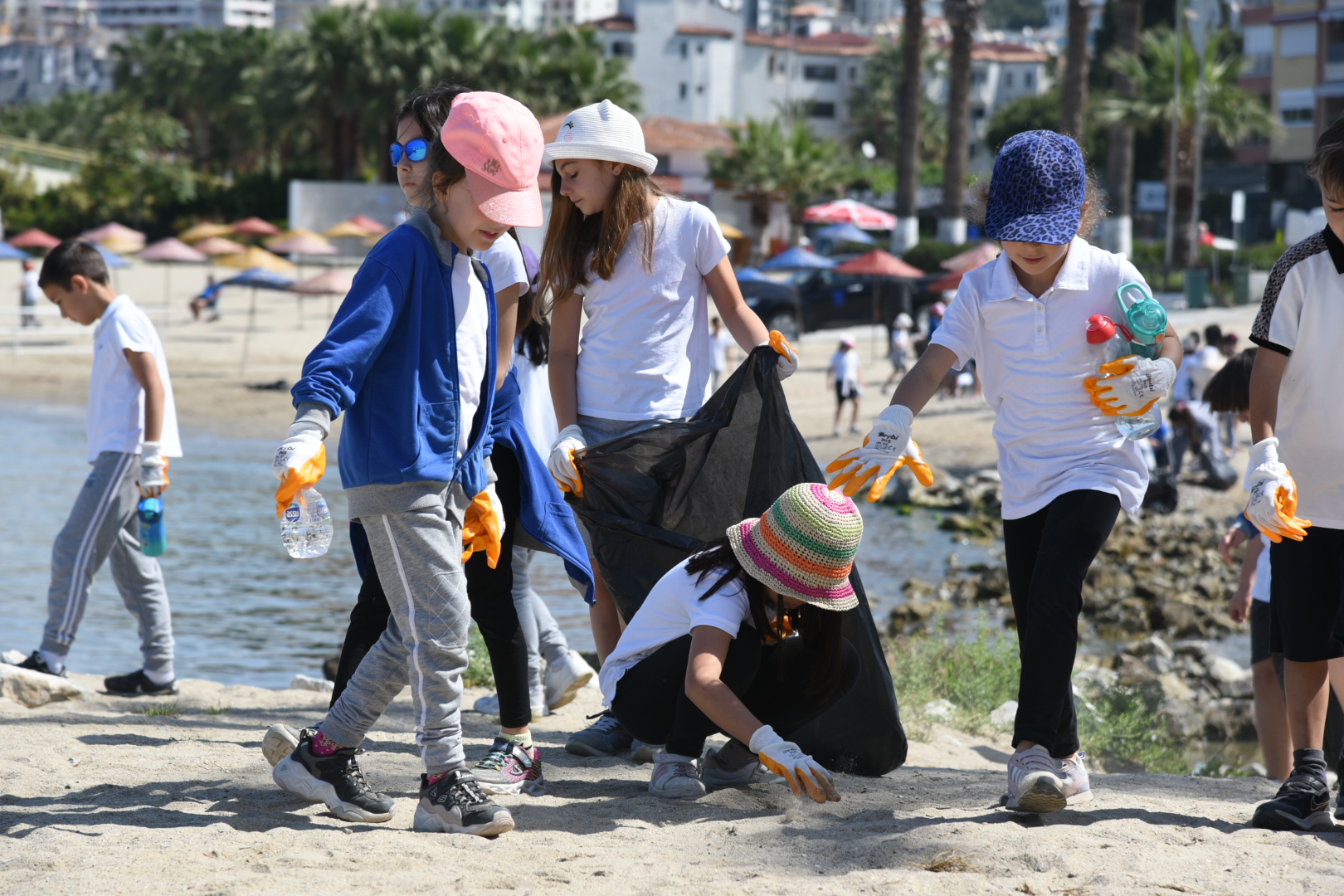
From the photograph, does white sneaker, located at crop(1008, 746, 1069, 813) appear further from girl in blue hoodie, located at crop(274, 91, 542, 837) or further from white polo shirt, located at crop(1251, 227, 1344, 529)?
girl in blue hoodie, located at crop(274, 91, 542, 837)

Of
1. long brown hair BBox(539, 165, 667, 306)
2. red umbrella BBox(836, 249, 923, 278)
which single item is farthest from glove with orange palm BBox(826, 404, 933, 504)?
red umbrella BBox(836, 249, 923, 278)

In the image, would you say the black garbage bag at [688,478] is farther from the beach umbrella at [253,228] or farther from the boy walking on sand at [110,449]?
the beach umbrella at [253,228]

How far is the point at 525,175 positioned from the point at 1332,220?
203 cm

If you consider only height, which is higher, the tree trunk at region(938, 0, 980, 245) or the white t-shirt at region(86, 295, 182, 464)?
the tree trunk at region(938, 0, 980, 245)

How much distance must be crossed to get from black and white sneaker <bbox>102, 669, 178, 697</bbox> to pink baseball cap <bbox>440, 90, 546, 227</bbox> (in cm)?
308

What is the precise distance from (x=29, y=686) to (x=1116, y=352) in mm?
4030

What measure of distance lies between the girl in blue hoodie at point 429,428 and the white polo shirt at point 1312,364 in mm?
1968

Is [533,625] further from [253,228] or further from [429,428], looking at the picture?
[253,228]

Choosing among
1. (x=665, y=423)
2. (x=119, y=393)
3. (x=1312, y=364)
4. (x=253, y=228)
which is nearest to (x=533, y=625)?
(x=665, y=423)

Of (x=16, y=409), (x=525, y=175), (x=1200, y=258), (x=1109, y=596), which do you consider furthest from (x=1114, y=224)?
(x=525, y=175)

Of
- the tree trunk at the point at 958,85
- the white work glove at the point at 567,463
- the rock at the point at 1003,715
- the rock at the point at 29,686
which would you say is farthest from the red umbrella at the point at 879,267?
the white work glove at the point at 567,463

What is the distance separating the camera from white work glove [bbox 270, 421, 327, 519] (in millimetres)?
2914

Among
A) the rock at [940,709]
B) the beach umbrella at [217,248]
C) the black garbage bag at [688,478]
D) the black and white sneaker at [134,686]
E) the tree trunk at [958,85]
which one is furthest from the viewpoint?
the beach umbrella at [217,248]

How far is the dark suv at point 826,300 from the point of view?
81.7 ft
